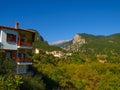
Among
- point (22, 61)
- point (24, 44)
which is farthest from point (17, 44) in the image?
point (22, 61)

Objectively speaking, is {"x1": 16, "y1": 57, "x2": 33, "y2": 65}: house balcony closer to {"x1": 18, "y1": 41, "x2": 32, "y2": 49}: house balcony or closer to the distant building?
the distant building

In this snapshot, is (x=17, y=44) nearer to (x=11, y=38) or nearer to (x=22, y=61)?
(x=11, y=38)

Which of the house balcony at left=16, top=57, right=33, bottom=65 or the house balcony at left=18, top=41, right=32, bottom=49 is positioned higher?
the house balcony at left=18, top=41, right=32, bottom=49

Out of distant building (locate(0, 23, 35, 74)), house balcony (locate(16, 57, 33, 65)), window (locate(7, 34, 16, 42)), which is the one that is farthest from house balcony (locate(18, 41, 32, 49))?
house balcony (locate(16, 57, 33, 65))

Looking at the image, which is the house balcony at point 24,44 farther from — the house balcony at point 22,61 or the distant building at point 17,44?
the house balcony at point 22,61

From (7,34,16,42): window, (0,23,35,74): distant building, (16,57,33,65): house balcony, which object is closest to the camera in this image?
(0,23,35,74): distant building

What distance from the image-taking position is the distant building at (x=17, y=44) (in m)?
47.0

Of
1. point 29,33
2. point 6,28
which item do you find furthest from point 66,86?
point 6,28

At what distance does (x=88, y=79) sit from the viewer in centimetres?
7375

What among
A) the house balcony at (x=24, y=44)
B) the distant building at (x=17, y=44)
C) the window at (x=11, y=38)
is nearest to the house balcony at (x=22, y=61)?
the distant building at (x=17, y=44)

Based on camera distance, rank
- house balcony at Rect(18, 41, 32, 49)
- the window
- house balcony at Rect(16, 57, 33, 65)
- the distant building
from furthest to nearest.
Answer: house balcony at Rect(18, 41, 32, 49), house balcony at Rect(16, 57, 33, 65), the window, the distant building

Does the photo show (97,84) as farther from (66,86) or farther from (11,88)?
(11,88)

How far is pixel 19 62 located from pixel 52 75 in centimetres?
1414

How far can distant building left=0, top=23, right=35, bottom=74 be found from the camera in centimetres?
4700
